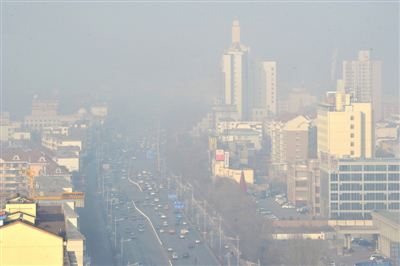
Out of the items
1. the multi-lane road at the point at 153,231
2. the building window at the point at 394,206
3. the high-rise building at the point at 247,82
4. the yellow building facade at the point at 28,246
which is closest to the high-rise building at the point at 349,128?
the building window at the point at 394,206

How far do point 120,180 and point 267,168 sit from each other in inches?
115

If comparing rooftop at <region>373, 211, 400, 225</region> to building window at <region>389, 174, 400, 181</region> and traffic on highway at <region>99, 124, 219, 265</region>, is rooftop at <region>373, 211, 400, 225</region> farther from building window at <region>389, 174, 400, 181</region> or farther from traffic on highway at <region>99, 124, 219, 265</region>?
traffic on highway at <region>99, 124, 219, 265</region>

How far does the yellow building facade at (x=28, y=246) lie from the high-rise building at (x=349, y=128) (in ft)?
27.3

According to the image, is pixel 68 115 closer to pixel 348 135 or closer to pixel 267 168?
pixel 267 168

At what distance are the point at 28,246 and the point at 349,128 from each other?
28.5 ft

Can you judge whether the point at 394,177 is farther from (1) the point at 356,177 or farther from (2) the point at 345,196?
(2) the point at 345,196

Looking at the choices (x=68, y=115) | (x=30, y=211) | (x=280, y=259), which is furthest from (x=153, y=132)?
(x=30, y=211)

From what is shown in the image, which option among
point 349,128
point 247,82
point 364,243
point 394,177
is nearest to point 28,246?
point 364,243

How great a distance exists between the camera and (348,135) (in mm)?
12406

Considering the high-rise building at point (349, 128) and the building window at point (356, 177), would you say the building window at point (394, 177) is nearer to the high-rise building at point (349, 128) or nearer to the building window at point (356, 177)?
the building window at point (356, 177)

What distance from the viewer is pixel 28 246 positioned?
433cm

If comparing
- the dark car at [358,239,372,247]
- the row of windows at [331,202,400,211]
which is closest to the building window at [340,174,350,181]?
the row of windows at [331,202,400,211]

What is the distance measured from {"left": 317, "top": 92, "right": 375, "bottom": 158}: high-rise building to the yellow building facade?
27.3ft

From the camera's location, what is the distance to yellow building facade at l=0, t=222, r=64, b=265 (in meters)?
4.30
